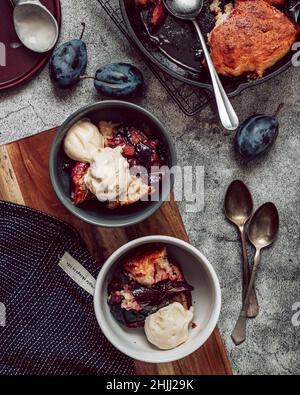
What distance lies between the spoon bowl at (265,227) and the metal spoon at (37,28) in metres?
0.53

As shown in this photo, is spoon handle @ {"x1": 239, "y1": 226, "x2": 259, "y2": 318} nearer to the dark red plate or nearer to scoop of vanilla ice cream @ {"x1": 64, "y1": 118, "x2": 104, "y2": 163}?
scoop of vanilla ice cream @ {"x1": 64, "y1": 118, "x2": 104, "y2": 163}

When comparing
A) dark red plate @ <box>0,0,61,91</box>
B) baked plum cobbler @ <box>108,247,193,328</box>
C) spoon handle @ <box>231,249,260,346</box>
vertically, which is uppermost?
dark red plate @ <box>0,0,61,91</box>

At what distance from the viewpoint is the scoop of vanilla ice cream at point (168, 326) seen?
3.42ft

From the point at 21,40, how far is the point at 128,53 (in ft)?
0.69

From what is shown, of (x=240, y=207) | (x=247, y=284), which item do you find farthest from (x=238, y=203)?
(x=247, y=284)

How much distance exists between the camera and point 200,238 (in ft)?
4.07

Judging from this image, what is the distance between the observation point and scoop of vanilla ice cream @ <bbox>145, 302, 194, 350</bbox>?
104 centimetres

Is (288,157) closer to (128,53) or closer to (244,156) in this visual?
(244,156)

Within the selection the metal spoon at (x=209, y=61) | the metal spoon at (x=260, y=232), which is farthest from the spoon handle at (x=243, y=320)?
the metal spoon at (x=209, y=61)

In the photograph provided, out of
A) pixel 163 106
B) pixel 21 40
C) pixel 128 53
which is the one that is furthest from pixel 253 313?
pixel 21 40

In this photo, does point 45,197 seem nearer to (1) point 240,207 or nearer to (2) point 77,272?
(2) point 77,272

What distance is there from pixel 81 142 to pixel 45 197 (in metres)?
0.14

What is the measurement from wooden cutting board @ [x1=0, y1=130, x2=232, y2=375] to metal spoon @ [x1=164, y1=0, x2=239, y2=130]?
19 cm

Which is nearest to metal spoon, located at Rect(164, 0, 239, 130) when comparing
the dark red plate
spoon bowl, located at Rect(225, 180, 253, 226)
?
spoon bowl, located at Rect(225, 180, 253, 226)
